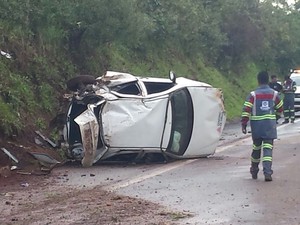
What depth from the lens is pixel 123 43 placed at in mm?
23281

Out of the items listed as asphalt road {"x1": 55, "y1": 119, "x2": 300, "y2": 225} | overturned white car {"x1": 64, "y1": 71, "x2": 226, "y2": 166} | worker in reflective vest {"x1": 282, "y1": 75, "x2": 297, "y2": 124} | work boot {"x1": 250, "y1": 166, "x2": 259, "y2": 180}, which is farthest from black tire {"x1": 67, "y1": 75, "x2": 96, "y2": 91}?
worker in reflective vest {"x1": 282, "y1": 75, "x2": 297, "y2": 124}

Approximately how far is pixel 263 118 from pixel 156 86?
171 inches

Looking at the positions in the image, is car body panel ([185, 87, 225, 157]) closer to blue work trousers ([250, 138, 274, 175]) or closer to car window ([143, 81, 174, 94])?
car window ([143, 81, 174, 94])

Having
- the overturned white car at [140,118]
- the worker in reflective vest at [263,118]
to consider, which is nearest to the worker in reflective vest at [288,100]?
the overturned white car at [140,118]

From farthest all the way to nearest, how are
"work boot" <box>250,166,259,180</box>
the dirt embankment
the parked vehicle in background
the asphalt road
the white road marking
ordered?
the parked vehicle in background → "work boot" <box>250,166,259,180</box> → the white road marking → the asphalt road → the dirt embankment

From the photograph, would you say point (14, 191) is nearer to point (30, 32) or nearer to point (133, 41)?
point (30, 32)

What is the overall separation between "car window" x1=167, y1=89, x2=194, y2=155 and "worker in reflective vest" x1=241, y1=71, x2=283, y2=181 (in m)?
2.83

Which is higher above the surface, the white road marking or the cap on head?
the cap on head

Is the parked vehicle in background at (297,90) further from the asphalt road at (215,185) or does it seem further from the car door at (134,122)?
the car door at (134,122)

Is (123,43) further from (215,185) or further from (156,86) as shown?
(215,185)

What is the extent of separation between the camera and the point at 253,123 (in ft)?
43.0

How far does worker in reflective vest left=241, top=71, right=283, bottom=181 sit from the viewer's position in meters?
13.0

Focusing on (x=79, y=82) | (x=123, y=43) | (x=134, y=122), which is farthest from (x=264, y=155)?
(x=123, y=43)

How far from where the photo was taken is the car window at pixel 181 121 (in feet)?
52.3
